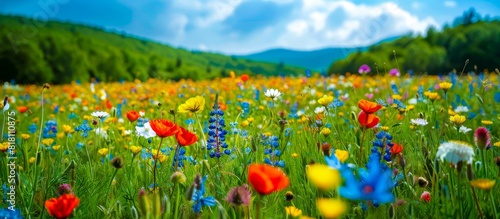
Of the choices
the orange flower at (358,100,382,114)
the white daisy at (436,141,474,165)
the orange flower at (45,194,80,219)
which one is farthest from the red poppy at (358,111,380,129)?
the orange flower at (45,194,80,219)

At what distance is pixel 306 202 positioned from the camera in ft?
5.29

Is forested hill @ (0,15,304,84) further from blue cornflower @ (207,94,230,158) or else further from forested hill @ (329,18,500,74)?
forested hill @ (329,18,500,74)

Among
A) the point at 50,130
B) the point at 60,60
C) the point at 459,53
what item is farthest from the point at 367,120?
the point at 459,53

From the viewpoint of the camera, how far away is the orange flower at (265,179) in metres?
0.91

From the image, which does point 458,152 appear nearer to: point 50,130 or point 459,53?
point 50,130

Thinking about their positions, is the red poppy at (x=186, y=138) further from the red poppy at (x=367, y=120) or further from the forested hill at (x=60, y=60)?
the forested hill at (x=60, y=60)

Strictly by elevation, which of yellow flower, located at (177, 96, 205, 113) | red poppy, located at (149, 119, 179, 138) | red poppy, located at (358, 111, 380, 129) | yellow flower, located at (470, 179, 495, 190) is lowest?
yellow flower, located at (470, 179, 495, 190)

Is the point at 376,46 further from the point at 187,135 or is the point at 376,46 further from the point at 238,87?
the point at 187,135

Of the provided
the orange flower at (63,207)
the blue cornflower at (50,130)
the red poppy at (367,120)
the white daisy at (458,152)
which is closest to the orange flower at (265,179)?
the orange flower at (63,207)

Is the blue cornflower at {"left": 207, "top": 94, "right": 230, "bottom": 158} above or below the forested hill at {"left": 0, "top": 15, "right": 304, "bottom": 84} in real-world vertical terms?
below

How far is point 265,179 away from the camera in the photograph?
91 cm

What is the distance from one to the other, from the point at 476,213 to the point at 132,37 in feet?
397

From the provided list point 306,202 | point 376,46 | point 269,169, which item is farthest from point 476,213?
point 376,46

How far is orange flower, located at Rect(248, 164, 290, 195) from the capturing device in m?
0.91
